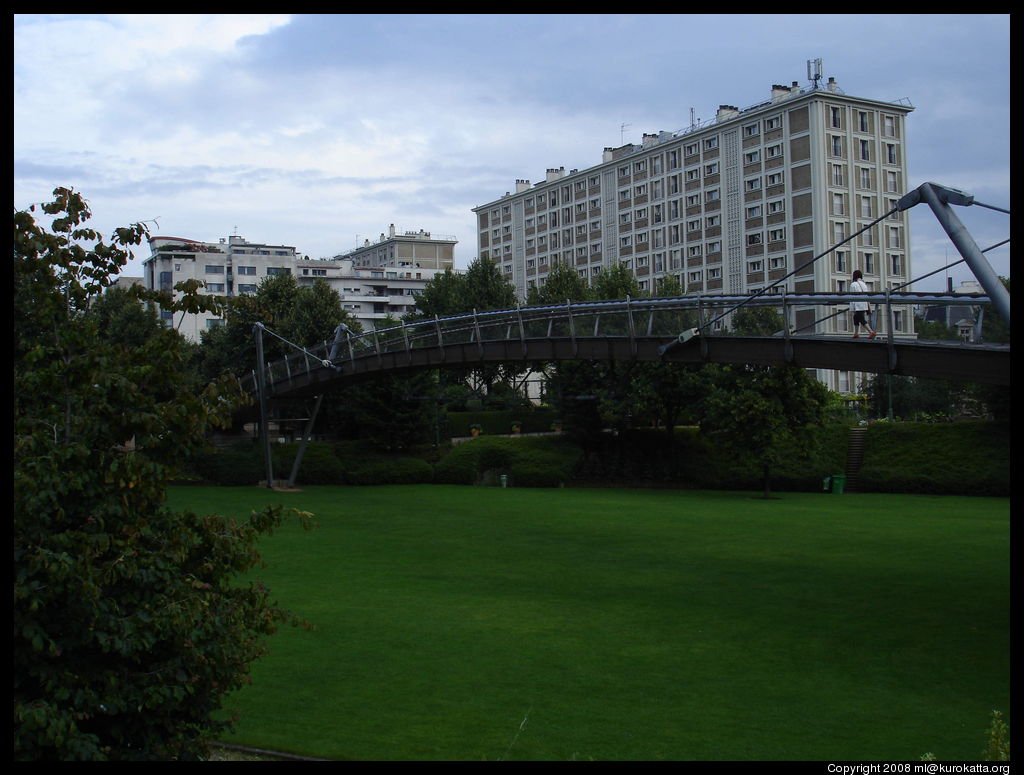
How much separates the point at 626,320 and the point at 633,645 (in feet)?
41.7

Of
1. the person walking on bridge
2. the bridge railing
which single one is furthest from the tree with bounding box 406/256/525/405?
the person walking on bridge

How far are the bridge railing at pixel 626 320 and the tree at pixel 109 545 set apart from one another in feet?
49.0

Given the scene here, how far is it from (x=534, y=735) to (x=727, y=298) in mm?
14711

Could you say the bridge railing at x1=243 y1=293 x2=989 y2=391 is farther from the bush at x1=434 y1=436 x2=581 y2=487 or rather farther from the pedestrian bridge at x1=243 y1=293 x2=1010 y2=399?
the bush at x1=434 y1=436 x2=581 y2=487

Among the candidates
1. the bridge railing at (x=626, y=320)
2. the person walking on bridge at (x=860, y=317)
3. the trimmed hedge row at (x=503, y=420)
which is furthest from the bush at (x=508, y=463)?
the person walking on bridge at (x=860, y=317)

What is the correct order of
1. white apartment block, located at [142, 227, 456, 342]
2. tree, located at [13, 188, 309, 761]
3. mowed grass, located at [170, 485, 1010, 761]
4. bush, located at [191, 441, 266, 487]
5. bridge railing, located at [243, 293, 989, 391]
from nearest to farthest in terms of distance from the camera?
tree, located at [13, 188, 309, 761] < mowed grass, located at [170, 485, 1010, 761] < bridge railing, located at [243, 293, 989, 391] < bush, located at [191, 441, 266, 487] < white apartment block, located at [142, 227, 456, 342]

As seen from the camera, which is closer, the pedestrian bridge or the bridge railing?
the pedestrian bridge

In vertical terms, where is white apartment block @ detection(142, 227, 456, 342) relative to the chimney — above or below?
below

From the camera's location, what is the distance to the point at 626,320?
2797 centimetres

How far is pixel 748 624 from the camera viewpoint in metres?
18.7

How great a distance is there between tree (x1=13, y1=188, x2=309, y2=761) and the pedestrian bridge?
14927 millimetres

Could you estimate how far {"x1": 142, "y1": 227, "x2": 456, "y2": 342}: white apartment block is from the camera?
122875 mm

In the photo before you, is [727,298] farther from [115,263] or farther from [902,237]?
[902,237]

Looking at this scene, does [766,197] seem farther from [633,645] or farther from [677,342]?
[633,645]
